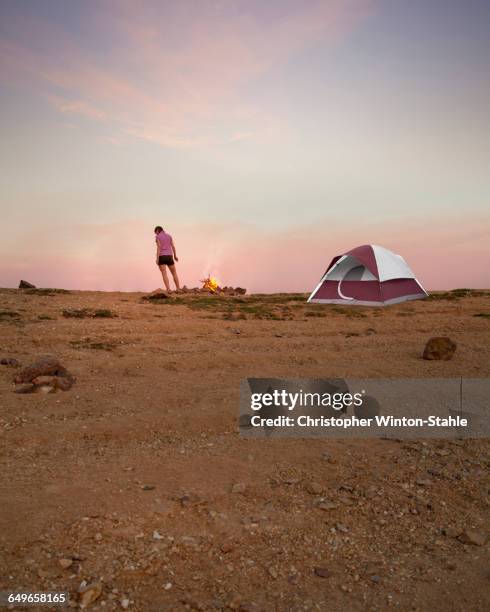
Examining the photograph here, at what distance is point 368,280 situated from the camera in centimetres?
1609

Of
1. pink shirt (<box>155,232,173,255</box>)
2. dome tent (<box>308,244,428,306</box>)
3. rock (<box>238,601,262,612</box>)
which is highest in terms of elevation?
pink shirt (<box>155,232,173,255</box>)

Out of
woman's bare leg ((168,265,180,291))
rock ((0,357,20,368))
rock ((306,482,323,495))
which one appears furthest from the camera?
woman's bare leg ((168,265,180,291))

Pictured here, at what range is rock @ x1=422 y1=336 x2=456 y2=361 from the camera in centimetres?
863

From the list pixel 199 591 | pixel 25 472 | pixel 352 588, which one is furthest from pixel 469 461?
pixel 25 472

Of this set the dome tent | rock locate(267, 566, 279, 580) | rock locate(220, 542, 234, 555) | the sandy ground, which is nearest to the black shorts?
the dome tent

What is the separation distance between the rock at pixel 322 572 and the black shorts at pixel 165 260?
17.4 metres

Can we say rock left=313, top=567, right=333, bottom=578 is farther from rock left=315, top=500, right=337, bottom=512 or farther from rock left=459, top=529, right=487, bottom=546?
rock left=459, top=529, right=487, bottom=546

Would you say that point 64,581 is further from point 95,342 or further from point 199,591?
point 95,342

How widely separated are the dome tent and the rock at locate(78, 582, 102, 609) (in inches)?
538

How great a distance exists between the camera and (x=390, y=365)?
8.35 metres

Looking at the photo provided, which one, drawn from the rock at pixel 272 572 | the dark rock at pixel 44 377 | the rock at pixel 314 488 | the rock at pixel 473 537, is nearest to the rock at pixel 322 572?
the rock at pixel 272 572

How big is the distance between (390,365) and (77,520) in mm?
5829

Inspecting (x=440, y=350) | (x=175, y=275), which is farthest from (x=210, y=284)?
(x=440, y=350)

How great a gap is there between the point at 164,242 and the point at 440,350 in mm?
13374
